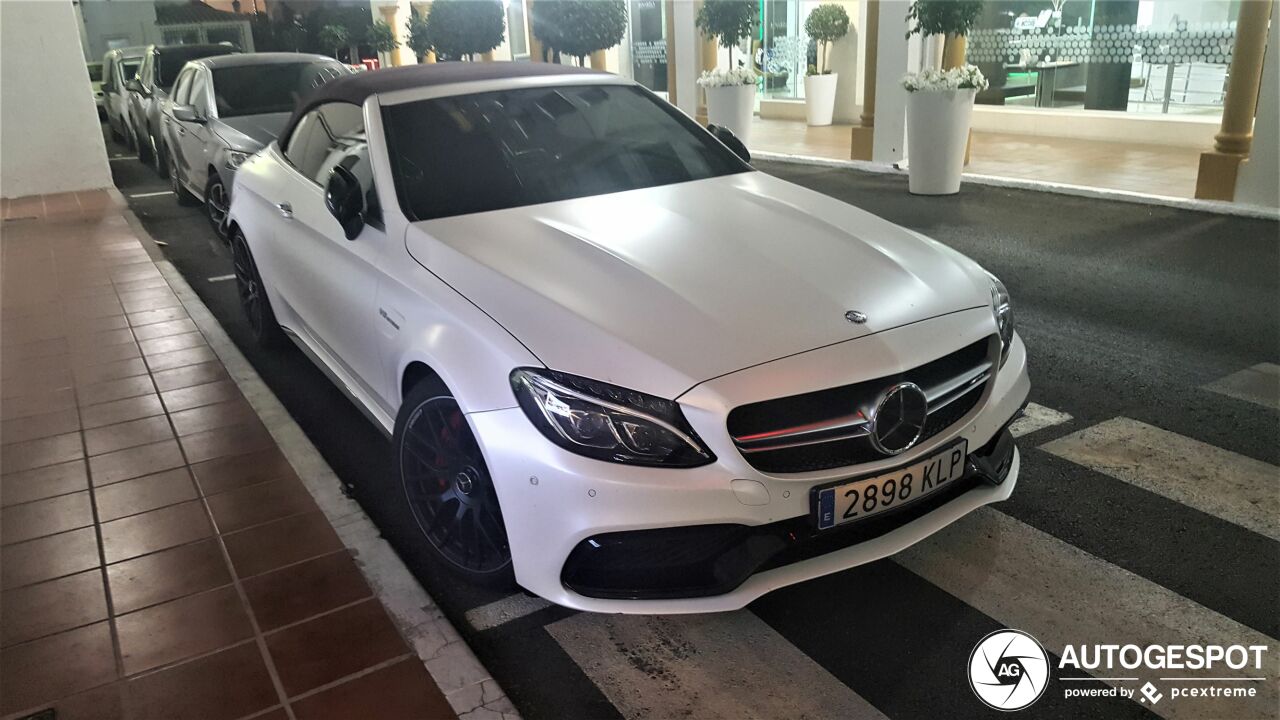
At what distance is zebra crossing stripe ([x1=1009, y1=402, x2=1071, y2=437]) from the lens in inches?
154

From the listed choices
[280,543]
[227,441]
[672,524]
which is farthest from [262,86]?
[672,524]

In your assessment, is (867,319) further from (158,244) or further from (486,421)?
(158,244)

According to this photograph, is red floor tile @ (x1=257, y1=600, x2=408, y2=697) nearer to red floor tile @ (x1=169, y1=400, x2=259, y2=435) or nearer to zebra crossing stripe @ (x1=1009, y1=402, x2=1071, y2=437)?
red floor tile @ (x1=169, y1=400, x2=259, y2=435)

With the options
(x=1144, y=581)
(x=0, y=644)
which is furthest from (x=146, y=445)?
(x=1144, y=581)

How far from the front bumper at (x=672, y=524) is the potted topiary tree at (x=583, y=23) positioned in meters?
14.9

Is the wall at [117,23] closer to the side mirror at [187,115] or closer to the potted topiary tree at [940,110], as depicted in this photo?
the side mirror at [187,115]

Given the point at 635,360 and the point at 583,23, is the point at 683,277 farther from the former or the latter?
the point at 583,23

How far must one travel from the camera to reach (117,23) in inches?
679

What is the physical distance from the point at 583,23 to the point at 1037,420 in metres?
13.9

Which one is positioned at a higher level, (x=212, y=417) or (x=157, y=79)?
(x=157, y=79)

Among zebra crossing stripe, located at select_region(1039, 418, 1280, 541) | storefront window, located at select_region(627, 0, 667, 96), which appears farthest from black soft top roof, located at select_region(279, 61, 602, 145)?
storefront window, located at select_region(627, 0, 667, 96)

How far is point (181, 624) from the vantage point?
2846 millimetres

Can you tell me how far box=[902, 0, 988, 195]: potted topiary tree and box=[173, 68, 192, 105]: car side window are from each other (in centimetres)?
691

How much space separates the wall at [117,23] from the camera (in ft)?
51.2
